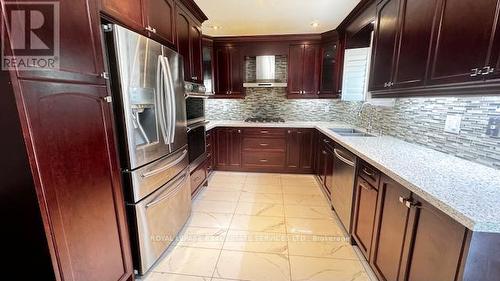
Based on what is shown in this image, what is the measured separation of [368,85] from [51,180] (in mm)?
2636

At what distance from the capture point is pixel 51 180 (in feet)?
3.14

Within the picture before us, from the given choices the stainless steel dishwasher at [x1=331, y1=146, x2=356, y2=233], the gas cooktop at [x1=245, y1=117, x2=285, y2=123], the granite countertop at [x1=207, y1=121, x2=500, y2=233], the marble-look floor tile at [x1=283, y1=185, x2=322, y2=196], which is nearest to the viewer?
the granite countertop at [x1=207, y1=121, x2=500, y2=233]

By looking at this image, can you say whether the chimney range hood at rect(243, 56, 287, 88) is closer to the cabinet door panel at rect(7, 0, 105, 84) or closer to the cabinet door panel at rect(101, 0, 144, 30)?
the cabinet door panel at rect(101, 0, 144, 30)

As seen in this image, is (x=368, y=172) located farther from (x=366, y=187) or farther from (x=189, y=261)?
(x=189, y=261)

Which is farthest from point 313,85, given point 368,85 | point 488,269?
point 488,269

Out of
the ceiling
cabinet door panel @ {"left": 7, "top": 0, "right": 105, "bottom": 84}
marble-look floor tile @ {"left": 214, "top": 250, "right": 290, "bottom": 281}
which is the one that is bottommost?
marble-look floor tile @ {"left": 214, "top": 250, "right": 290, "bottom": 281}

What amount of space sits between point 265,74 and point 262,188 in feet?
6.53

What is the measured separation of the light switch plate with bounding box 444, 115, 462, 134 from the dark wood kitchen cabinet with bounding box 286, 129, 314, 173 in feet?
6.60

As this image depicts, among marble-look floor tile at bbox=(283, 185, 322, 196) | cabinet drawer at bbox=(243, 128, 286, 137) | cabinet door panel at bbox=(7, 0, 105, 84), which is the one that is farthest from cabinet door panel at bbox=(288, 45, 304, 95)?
cabinet door panel at bbox=(7, 0, 105, 84)

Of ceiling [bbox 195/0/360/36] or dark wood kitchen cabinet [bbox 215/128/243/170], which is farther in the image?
dark wood kitchen cabinet [bbox 215/128/243/170]

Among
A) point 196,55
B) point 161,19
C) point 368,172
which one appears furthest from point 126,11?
point 368,172

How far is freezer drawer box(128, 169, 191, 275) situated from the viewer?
1.55m

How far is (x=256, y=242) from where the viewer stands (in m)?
2.05

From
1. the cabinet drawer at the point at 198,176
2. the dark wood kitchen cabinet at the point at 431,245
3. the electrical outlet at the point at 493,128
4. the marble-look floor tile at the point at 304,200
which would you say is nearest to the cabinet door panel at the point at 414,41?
the electrical outlet at the point at 493,128
